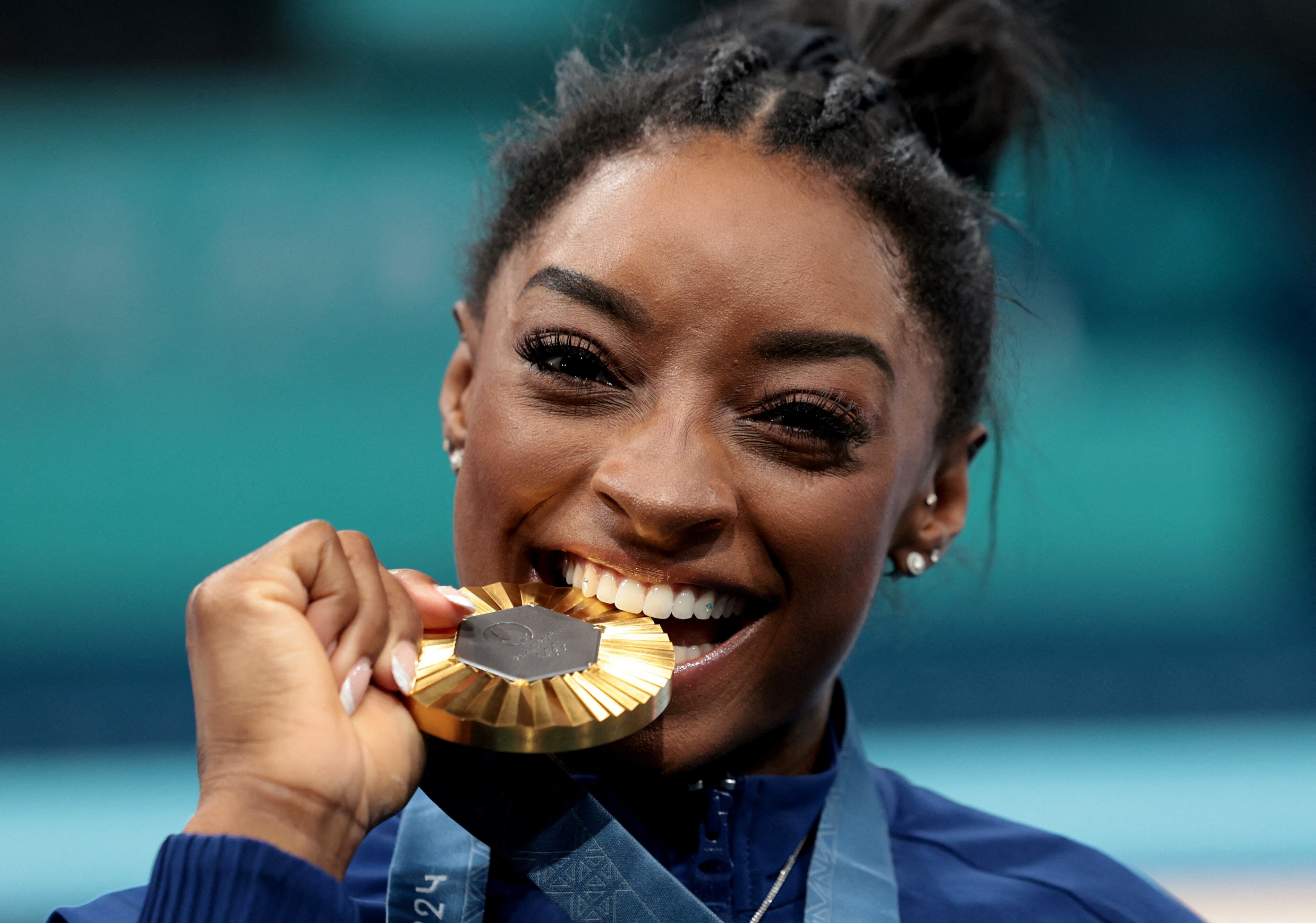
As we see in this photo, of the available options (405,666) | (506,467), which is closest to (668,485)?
(506,467)

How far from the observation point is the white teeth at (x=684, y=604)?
1.15 meters

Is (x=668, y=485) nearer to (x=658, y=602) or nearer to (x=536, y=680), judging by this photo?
(x=658, y=602)

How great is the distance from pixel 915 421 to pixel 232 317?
8.51 feet

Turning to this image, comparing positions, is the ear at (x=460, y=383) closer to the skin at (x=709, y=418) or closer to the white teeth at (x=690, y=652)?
the skin at (x=709, y=418)

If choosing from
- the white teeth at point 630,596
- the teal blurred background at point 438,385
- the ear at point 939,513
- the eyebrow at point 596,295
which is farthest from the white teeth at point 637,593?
the teal blurred background at point 438,385

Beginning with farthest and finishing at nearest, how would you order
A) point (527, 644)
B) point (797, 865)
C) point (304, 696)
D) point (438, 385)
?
point (438, 385) < point (797, 865) < point (527, 644) < point (304, 696)

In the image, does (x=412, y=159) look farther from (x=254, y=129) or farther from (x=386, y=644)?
(x=386, y=644)

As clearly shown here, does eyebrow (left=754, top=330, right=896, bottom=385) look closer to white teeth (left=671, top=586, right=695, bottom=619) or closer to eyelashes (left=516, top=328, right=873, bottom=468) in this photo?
eyelashes (left=516, top=328, right=873, bottom=468)

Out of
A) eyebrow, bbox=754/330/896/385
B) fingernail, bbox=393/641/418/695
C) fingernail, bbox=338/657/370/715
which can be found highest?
eyebrow, bbox=754/330/896/385

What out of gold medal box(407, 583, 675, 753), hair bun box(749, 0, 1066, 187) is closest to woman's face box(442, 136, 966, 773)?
gold medal box(407, 583, 675, 753)

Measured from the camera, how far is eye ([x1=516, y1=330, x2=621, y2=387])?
117 cm

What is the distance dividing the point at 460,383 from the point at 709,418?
40 cm

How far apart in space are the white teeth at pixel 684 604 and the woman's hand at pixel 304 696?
26 centimetres

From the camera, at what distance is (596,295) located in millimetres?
1164
